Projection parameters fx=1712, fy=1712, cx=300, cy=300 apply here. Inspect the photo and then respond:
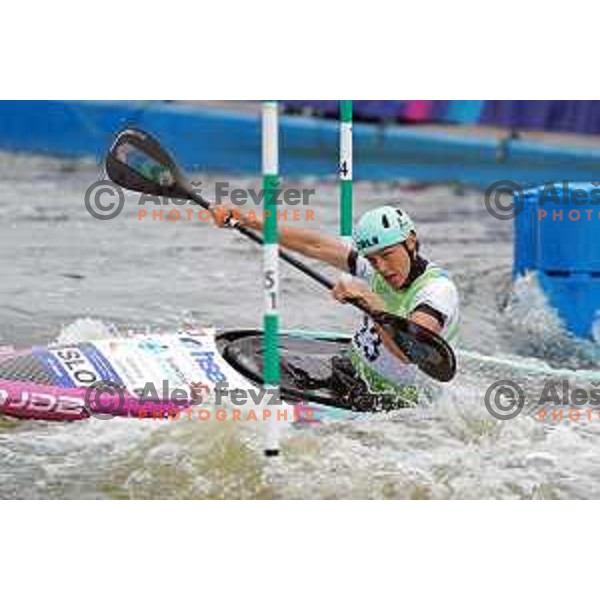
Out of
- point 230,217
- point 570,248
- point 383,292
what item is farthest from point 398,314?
point 570,248

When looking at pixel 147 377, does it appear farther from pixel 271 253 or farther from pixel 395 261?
pixel 271 253

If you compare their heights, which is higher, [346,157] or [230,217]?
[346,157]

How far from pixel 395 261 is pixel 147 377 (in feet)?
2.10

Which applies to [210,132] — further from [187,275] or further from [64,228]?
[187,275]

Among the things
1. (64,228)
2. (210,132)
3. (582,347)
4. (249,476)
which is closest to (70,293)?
(64,228)

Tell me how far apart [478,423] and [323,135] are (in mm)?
4345

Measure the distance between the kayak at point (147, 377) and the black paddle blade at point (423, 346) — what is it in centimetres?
22

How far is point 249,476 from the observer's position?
3438mm

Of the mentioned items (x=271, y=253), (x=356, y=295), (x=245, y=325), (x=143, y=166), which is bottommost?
(x=245, y=325)

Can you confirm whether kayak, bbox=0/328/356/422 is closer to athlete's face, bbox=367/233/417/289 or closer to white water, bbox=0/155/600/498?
white water, bbox=0/155/600/498

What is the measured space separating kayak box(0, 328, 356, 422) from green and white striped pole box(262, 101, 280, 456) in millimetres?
361

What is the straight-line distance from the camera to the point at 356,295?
11.9 feet

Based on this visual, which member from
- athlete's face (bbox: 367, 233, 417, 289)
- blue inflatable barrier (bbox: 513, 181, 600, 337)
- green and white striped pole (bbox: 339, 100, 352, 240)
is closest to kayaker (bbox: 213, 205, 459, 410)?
athlete's face (bbox: 367, 233, 417, 289)

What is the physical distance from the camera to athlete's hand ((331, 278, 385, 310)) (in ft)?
11.9
